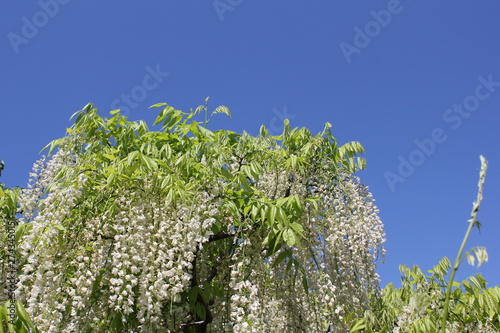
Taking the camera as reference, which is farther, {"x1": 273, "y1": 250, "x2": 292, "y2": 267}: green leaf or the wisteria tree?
{"x1": 273, "y1": 250, "x2": 292, "y2": 267}: green leaf

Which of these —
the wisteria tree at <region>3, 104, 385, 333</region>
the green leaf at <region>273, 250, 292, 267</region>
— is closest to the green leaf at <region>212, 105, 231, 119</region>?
the wisteria tree at <region>3, 104, 385, 333</region>

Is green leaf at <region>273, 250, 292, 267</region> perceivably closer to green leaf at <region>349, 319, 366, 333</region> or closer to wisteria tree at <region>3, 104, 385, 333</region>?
wisteria tree at <region>3, 104, 385, 333</region>

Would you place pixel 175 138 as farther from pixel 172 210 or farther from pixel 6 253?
pixel 6 253

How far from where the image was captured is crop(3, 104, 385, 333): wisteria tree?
304 centimetres

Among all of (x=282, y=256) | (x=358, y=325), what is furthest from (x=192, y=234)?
(x=358, y=325)

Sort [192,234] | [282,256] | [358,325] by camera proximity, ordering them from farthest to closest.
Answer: [358,325], [282,256], [192,234]

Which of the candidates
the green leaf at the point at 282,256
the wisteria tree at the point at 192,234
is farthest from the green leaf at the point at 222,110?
the green leaf at the point at 282,256

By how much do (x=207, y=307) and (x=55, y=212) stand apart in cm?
157

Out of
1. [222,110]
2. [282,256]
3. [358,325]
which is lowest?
[358,325]

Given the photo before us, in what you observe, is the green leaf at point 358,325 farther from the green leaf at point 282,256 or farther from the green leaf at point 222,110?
the green leaf at point 222,110

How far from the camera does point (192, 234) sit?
307cm

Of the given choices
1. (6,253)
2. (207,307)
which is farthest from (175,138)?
(6,253)

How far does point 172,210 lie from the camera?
337cm

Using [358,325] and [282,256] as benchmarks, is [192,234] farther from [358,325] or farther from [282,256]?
[358,325]
